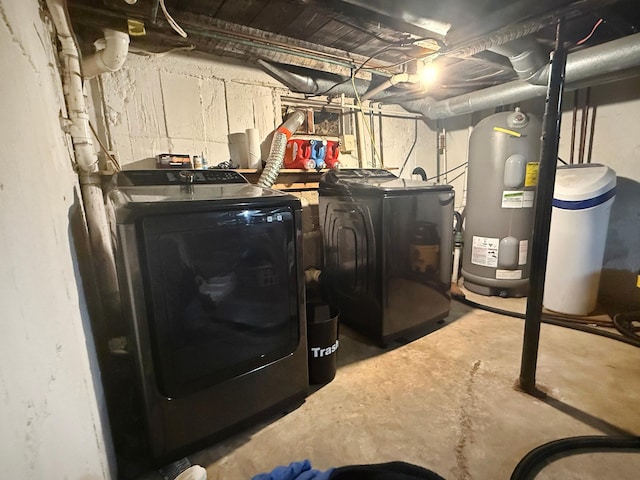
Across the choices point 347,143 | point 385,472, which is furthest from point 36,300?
point 347,143

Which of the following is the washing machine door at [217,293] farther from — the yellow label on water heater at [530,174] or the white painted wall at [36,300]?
the yellow label on water heater at [530,174]

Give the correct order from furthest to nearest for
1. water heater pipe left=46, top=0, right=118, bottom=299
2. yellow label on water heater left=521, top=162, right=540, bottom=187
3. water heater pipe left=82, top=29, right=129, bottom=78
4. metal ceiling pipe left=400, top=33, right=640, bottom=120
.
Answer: yellow label on water heater left=521, top=162, right=540, bottom=187 < metal ceiling pipe left=400, top=33, right=640, bottom=120 < water heater pipe left=82, top=29, right=129, bottom=78 < water heater pipe left=46, top=0, right=118, bottom=299

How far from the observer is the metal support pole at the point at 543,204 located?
139 cm

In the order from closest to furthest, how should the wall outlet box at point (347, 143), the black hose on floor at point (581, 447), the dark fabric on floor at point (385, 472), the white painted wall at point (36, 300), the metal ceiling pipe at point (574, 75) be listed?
1. the white painted wall at point (36, 300)
2. the dark fabric on floor at point (385, 472)
3. the black hose on floor at point (581, 447)
4. the metal ceiling pipe at point (574, 75)
5. the wall outlet box at point (347, 143)

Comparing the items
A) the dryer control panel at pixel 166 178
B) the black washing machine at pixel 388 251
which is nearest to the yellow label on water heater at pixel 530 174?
the black washing machine at pixel 388 251

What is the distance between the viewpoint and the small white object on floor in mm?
1116

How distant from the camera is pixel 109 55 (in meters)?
1.57

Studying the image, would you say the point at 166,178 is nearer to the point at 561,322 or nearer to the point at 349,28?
the point at 349,28

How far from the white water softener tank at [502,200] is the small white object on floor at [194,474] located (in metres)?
2.66

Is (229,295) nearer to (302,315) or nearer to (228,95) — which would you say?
(302,315)

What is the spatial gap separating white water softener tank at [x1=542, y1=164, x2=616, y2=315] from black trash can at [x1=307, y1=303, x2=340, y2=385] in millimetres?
1901

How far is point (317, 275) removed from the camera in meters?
2.59

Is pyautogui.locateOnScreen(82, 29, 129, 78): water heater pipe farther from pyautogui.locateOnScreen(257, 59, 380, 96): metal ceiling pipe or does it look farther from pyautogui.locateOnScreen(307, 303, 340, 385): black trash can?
pyautogui.locateOnScreen(307, 303, 340, 385): black trash can

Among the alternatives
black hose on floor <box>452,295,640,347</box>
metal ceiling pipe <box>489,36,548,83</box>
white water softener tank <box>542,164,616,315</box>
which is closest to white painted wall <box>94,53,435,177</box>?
metal ceiling pipe <box>489,36,548,83</box>
